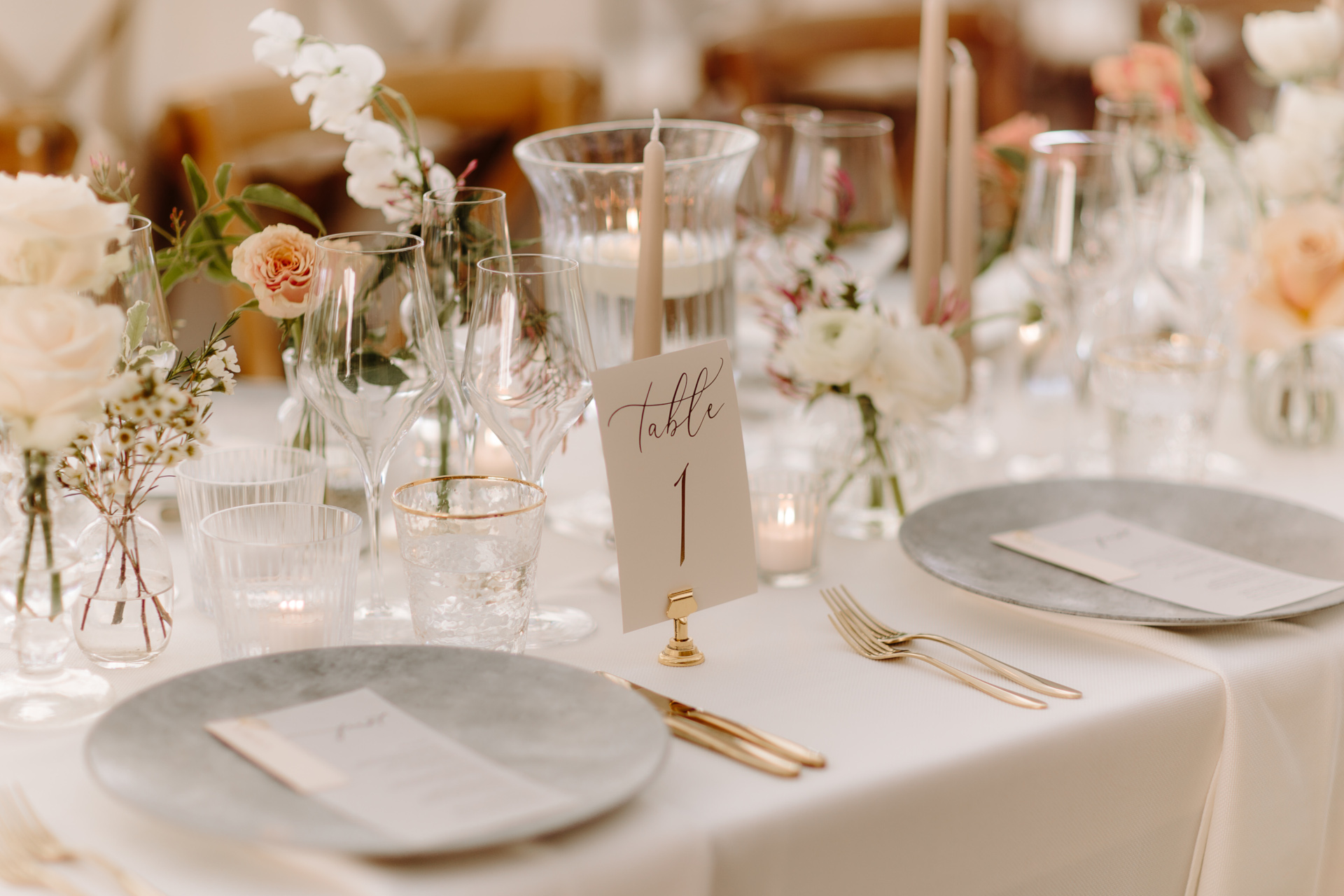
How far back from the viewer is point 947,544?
3.47ft

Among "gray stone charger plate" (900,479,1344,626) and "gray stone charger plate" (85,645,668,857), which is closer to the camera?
"gray stone charger plate" (85,645,668,857)

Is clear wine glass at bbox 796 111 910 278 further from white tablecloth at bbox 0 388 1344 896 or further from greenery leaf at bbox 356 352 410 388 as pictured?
greenery leaf at bbox 356 352 410 388

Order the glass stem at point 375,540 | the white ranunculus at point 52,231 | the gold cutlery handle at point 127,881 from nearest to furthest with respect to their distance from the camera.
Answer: the gold cutlery handle at point 127,881 → the white ranunculus at point 52,231 → the glass stem at point 375,540

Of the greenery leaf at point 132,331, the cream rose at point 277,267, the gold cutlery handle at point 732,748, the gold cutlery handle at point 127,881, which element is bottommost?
the gold cutlery handle at point 732,748

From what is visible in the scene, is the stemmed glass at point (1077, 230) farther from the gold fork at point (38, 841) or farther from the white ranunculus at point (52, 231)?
the gold fork at point (38, 841)

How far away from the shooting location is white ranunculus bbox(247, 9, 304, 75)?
100 cm

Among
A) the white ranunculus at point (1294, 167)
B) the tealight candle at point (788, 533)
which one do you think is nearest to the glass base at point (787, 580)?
the tealight candle at point (788, 533)

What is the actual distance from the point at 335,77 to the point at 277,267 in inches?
6.4

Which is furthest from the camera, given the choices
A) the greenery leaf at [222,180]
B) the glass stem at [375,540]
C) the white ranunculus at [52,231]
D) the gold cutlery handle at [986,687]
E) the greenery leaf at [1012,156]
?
the greenery leaf at [1012,156]

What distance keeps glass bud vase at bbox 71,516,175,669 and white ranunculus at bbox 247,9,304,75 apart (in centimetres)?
36

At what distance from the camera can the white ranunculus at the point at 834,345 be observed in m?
1.11

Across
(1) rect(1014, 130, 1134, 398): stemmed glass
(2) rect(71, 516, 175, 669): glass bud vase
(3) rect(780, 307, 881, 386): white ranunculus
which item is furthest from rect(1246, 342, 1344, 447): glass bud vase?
(2) rect(71, 516, 175, 669): glass bud vase

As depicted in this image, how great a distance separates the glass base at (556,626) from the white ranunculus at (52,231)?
365 millimetres

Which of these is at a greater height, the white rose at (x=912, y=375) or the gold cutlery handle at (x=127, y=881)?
the white rose at (x=912, y=375)
